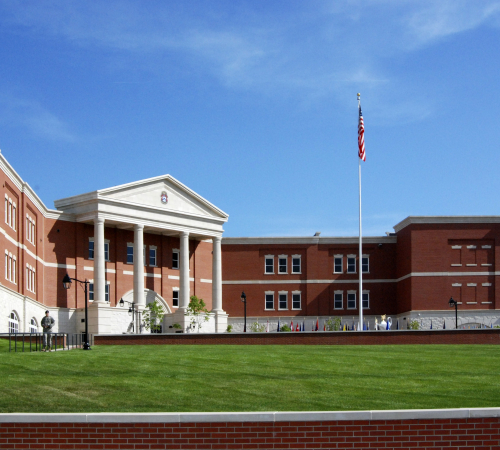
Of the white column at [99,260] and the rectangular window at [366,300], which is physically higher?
the white column at [99,260]

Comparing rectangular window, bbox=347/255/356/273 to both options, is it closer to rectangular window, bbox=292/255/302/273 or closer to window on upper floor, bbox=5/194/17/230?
rectangular window, bbox=292/255/302/273

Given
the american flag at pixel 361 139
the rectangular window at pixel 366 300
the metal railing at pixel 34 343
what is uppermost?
the american flag at pixel 361 139

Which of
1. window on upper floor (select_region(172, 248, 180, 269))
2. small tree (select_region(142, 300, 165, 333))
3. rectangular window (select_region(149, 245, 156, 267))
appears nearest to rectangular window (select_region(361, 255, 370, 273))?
window on upper floor (select_region(172, 248, 180, 269))

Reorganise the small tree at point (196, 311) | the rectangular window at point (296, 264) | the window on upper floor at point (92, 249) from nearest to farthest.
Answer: the window on upper floor at point (92, 249)
the small tree at point (196, 311)
the rectangular window at point (296, 264)

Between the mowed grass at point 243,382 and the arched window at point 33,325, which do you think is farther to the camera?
the arched window at point 33,325

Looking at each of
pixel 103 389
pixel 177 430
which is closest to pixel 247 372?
pixel 103 389

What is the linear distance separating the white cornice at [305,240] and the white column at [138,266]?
12.0m

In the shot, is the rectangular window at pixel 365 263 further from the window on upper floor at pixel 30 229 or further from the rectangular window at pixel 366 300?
the window on upper floor at pixel 30 229

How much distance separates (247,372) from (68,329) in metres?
42.2

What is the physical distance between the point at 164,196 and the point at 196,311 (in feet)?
34.1

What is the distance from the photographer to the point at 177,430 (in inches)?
644

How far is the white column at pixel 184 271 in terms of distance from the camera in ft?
229

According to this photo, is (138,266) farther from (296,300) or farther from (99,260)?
(296,300)

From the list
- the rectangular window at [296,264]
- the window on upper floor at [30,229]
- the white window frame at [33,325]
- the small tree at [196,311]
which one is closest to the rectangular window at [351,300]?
the rectangular window at [296,264]
